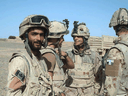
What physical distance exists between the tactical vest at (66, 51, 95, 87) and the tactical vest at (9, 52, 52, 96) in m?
2.65

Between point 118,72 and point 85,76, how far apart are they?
1.84 m

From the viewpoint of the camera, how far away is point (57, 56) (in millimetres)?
3238

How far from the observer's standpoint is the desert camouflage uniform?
465 centimetres

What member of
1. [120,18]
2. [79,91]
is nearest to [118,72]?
[120,18]

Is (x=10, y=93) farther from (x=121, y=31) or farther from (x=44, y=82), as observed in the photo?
(x=121, y=31)

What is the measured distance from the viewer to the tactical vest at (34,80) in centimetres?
190

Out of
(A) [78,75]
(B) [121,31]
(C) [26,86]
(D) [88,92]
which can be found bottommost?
(D) [88,92]

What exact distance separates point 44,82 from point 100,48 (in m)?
11.2

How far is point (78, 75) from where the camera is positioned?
188 inches

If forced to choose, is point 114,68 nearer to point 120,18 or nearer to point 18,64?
point 120,18

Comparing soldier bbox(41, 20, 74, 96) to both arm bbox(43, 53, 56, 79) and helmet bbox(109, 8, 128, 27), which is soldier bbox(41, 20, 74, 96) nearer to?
arm bbox(43, 53, 56, 79)

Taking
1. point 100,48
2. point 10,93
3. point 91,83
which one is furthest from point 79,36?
point 100,48

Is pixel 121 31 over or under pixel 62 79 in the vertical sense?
over

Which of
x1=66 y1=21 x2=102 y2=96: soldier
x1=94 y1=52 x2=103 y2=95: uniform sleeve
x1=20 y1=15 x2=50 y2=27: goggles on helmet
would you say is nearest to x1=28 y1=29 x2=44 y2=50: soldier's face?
x1=20 y1=15 x2=50 y2=27: goggles on helmet
